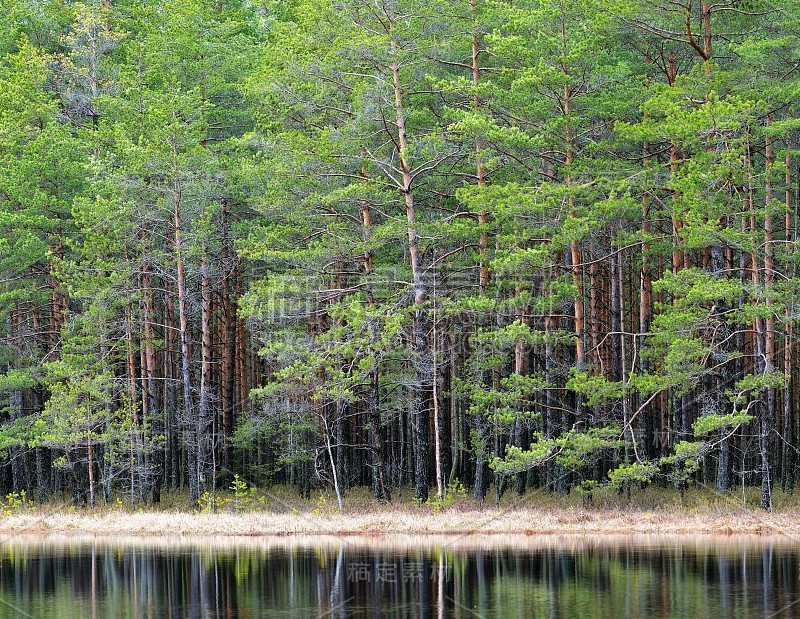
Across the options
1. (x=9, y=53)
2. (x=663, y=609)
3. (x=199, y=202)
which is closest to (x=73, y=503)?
(x=199, y=202)

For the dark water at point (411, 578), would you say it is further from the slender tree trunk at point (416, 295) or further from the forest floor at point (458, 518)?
the slender tree trunk at point (416, 295)

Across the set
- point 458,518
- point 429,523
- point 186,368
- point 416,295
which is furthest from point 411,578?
point 186,368

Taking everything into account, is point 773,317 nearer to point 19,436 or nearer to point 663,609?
point 663,609

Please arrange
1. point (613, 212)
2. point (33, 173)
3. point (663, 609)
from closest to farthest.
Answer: point (663, 609)
point (613, 212)
point (33, 173)

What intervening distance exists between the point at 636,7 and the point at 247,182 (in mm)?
13145

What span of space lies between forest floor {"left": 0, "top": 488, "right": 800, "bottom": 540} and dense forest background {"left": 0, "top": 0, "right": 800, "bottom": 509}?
1.02 metres

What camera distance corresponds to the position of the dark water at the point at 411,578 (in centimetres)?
1423

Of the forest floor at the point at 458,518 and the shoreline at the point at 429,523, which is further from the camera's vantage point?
the forest floor at the point at 458,518

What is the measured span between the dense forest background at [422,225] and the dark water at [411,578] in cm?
524

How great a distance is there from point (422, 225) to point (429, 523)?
8469mm

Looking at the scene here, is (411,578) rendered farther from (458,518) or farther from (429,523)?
(458,518)

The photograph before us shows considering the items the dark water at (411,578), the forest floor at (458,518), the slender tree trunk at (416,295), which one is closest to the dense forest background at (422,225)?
the slender tree trunk at (416,295)

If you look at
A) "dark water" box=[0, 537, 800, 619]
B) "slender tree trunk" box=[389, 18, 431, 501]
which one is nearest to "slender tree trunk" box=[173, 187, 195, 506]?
"slender tree trunk" box=[389, 18, 431, 501]

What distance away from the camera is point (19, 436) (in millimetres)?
33906
